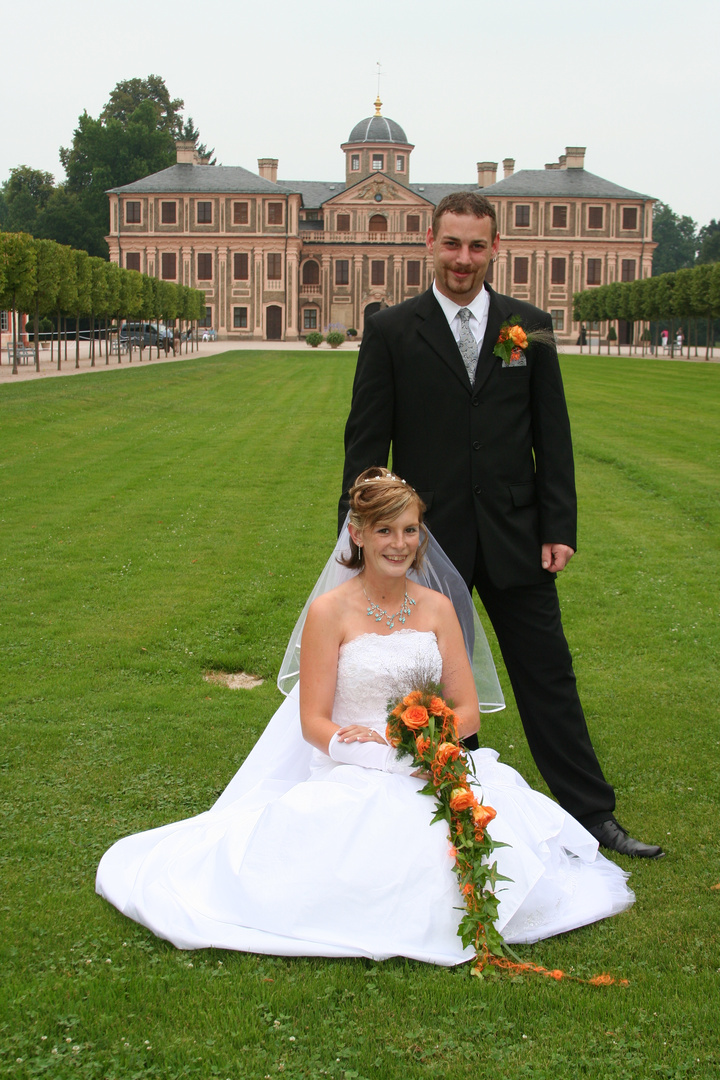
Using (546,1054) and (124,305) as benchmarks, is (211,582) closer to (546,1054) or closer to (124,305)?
(546,1054)

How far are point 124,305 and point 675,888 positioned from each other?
37708 millimetres

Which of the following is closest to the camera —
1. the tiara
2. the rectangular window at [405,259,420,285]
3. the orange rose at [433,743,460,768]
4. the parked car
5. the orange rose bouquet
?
the orange rose bouquet

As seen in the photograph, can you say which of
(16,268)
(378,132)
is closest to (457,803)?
(16,268)

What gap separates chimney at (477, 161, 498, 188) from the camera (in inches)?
3135

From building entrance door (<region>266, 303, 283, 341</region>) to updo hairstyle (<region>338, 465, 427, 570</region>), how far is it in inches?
2828

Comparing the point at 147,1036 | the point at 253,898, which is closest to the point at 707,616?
the point at 253,898

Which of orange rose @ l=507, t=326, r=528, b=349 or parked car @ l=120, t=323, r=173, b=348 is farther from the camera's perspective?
parked car @ l=120, t=323, r=173, b=348

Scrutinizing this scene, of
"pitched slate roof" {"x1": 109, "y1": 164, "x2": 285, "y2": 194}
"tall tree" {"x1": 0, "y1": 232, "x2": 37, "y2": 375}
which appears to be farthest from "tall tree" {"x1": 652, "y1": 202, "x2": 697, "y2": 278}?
"tall tree" {"x1": 0, "y1": 232, "x2": 37, "y2": 375}

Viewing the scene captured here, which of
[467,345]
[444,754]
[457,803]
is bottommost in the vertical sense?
[457,803]

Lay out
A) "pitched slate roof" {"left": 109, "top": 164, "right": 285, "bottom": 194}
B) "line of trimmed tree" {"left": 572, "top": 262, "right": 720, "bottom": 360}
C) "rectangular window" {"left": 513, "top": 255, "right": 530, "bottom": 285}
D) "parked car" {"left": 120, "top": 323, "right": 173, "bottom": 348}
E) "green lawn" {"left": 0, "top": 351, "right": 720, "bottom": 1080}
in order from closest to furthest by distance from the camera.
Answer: "green lawn" {"left": 0, "top": 351, "right": 720, "bottom": 1080} → "line of trimmed tree" {"left": 572, "top": 262, "right": 720, "bottom": 360} → "parked car" {"left": 120, "top": 323, "right": 173, "bottom": 348} → "pitched slate roof" {"left": 109, "top": 164, "right": 285, "bottom": 194} → "rectangular window" {"left": 513, "top": 255, "right": 530, "bottom": 285}

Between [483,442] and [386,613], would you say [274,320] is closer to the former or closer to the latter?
[483,442]

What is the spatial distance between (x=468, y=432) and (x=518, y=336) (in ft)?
1.23

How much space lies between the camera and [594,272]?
75125 mm

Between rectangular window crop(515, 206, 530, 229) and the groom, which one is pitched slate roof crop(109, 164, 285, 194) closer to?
rectangular window crop(515, 206, 530, 229)
